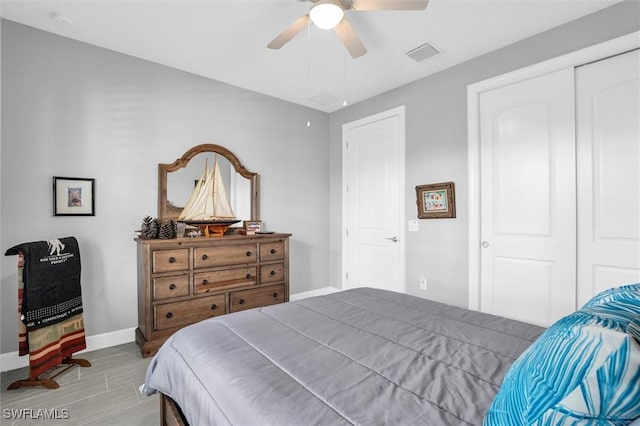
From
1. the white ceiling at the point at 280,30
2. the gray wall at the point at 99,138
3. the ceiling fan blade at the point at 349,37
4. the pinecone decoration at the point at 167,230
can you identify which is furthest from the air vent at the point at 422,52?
the pinecone decoration at the point at 167,230

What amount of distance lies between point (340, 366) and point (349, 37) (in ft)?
6.98

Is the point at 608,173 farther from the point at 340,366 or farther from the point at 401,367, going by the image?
the point at 340,366

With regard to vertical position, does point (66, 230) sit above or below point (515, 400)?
above

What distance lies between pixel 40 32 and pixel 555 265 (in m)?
4.62

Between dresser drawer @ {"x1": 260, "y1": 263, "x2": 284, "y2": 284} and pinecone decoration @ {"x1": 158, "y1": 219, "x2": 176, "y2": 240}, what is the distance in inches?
37.1

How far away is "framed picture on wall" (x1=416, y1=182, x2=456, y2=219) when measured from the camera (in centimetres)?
319

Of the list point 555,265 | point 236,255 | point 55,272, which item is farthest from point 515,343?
point 55,272

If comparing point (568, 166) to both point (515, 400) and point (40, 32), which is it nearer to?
point (515, 400)

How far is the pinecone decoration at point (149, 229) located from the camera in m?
2.80

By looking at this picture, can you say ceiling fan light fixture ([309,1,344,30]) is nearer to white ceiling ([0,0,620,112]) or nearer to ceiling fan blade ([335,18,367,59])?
ceiling fan blade ([335,18,367,59])

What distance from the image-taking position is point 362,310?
173 centimetres

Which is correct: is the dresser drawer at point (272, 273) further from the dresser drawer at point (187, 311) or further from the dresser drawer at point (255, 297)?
the dresser drawer at point (187, 311)

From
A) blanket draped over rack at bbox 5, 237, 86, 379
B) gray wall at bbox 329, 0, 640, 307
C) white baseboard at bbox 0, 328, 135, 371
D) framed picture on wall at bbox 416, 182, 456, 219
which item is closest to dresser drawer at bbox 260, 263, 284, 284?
white baseboard at bbox 0, 328, 135, 371

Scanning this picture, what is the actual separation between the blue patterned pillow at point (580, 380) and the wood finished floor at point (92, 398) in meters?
2.04
